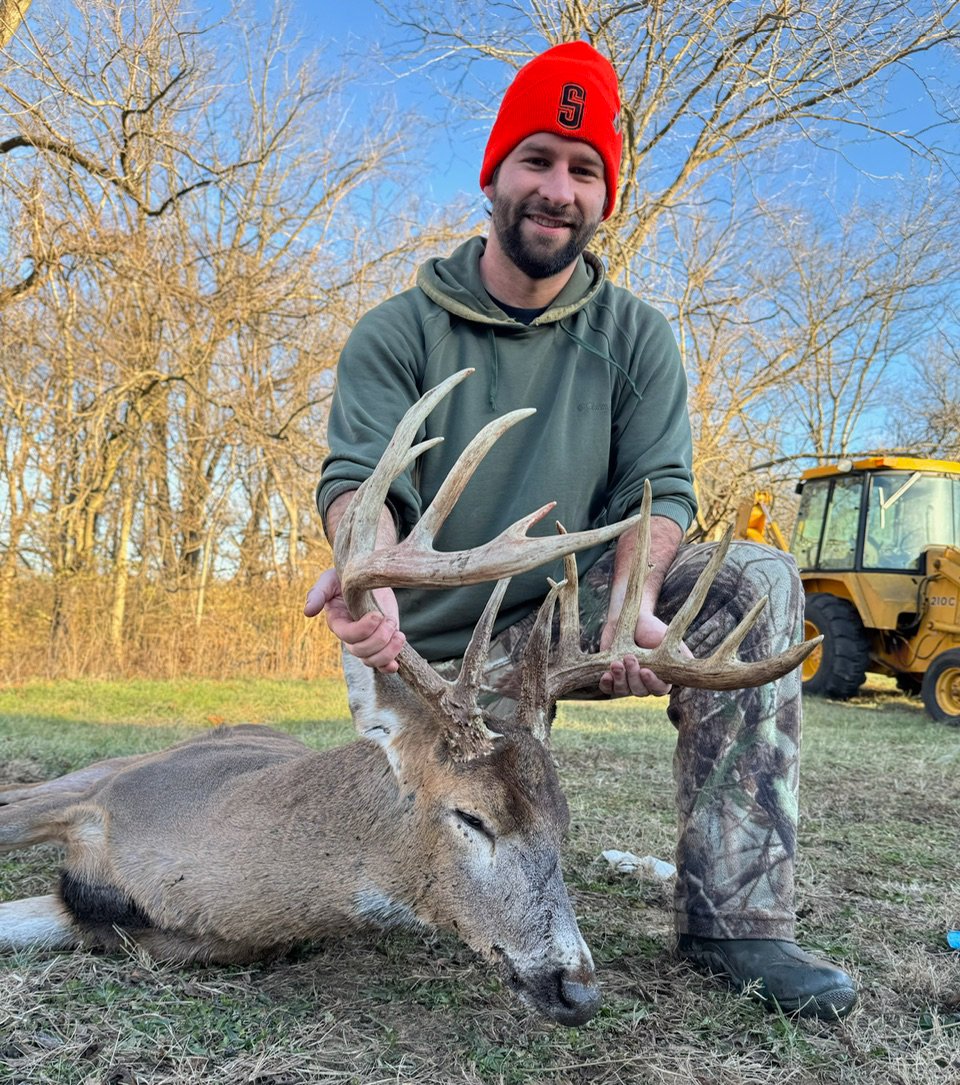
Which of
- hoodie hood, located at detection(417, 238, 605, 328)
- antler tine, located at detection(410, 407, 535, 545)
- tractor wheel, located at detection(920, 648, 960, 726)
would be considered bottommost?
tractor wheel, located at detection(920, 648, 960, 726)

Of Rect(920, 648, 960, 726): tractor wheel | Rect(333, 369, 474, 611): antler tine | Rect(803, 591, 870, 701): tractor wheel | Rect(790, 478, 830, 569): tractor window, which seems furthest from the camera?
Rect(790, 478, 830, 569): tractor window

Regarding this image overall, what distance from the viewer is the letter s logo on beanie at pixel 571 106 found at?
3.32 meters

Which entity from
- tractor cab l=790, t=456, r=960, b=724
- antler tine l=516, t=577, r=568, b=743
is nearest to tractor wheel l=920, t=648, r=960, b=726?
tractor cab l=790, t=456, r=960, b=724

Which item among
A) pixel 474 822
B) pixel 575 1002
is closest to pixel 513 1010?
pixel 575 1002

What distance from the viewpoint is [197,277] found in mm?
12555

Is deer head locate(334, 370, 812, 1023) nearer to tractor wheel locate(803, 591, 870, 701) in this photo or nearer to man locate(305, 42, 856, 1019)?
man locate(305, 42, 856, 1019)

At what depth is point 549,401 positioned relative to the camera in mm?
3387

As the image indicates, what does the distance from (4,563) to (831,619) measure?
9.74m

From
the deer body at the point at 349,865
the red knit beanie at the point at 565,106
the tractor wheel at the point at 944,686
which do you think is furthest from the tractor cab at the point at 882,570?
the deer body at the point at 349,865

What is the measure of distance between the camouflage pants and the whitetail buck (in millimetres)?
291

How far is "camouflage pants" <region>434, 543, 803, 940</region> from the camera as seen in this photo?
8.31 ft

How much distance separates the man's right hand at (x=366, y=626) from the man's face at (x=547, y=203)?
148cm

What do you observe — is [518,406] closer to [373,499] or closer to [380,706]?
[373,499]

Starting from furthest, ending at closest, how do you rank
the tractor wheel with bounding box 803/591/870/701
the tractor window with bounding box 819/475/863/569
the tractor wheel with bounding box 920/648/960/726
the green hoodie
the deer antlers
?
the tractor window with bounding box 819/475/863/569
the tractor wheel with bounding box 803/591/870/701
the tractor wheel with bounding box 920/648/960/726
the green hoodie
the deer antlers
